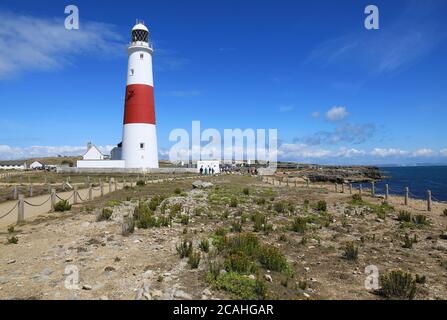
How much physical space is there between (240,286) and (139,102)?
Answer: 1463 inches

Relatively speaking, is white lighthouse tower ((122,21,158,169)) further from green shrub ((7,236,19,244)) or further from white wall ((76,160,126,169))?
green shrub ((7,236,19,244))

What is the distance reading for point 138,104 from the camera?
4188cm

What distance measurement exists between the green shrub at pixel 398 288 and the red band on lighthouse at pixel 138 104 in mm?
37571

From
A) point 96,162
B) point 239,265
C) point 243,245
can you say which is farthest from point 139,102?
point 239,265

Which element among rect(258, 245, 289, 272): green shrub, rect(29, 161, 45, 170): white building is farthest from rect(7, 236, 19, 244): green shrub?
rect(29, 161, 45, 170): white building

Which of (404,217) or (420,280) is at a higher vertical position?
(404,217)

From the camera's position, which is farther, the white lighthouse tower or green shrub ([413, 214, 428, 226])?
the white lighthouse tower

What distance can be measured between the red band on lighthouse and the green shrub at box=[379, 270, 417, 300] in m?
37.6

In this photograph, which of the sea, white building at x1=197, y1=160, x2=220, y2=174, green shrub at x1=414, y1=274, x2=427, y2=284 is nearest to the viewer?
green shrub at x1=414, y1=274, x2=427, y2=284

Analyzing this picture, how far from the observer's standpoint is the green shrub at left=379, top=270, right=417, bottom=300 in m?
7.34

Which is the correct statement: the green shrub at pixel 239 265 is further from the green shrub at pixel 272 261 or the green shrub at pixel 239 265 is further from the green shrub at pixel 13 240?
the green shrub at pixel 13 240

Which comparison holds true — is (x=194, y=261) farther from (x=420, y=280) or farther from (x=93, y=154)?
(x=93, y=154)
